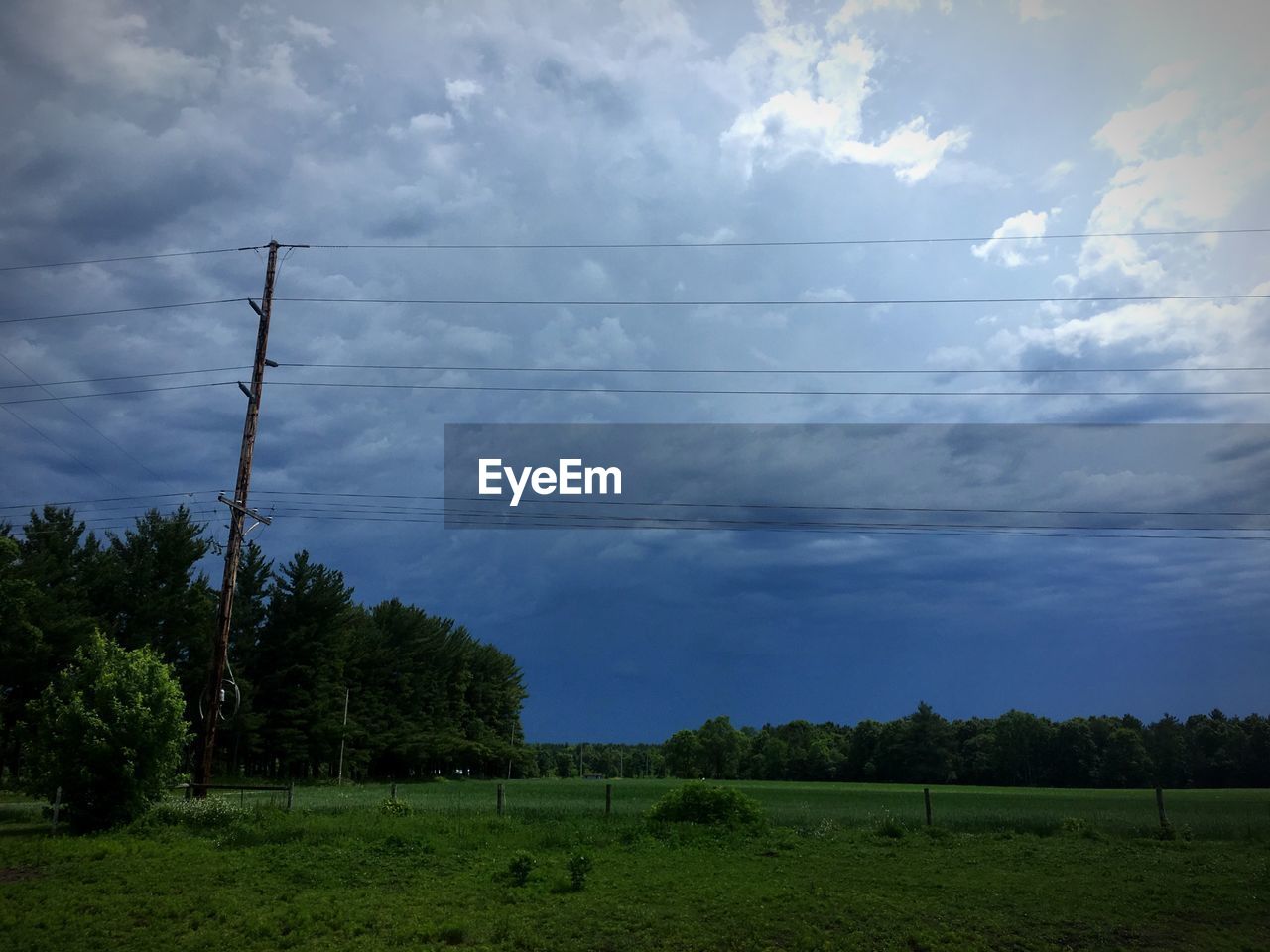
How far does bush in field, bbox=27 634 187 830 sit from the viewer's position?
74.0ft

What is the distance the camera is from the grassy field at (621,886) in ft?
43.2

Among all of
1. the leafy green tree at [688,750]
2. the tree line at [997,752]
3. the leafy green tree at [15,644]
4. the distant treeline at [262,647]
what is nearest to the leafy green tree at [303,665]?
the distant treeline at [262,647]

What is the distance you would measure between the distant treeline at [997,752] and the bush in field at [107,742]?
73.5m

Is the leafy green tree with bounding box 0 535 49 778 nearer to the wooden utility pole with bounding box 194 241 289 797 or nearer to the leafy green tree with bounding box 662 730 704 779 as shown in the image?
the wooden utility pole with bounding box 194 241 289 797

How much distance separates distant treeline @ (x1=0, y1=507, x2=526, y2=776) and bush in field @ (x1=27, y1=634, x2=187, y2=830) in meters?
13.2

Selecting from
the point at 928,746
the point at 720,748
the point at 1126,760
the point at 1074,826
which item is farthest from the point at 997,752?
the point at 1074,826

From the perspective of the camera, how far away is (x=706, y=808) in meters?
24.7

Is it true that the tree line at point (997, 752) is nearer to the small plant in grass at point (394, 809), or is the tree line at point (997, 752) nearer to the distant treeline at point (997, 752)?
the distant treeline at point (997, 752)

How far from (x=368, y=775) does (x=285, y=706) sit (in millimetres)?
24921

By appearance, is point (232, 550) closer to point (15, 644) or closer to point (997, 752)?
point (15, 644)

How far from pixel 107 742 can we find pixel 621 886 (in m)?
15.9

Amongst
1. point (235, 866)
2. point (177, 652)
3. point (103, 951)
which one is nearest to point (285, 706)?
point (177, 652)

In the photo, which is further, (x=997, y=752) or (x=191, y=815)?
(x=997, y=752)

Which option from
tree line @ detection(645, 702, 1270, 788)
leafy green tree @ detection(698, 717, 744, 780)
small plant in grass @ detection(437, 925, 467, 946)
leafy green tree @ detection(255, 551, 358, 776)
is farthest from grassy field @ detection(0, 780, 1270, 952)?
leafy green tree @ detection(698, 717, 744, 780)
